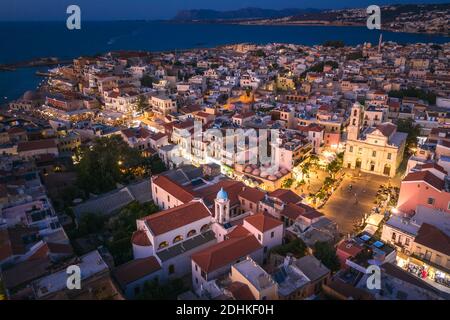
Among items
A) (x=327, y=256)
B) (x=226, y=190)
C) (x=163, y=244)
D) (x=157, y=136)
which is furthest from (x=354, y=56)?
(x=163, y=244)

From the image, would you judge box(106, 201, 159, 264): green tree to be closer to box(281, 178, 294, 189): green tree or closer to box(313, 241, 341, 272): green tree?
box(313, 241, 341, 272): green tree

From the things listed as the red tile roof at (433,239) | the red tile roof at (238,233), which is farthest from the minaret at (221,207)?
the red tile roof at (433,239)

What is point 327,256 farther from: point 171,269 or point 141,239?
point 141,239

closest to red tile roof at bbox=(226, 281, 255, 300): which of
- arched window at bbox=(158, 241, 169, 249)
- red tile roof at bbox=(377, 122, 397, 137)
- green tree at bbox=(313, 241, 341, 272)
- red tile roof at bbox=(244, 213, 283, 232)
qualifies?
red tile roof at bbox=(244, 213, 283, 232)

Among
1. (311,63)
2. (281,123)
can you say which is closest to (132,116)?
(281,123)

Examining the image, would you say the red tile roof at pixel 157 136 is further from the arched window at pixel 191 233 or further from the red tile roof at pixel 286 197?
the arched window at pixel 191 233

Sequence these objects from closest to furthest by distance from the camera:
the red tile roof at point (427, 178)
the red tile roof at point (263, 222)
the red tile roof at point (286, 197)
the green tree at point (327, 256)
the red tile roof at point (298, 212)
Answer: the green tree at point (327, 256)
the red tile roof at point (263, 222)
the red tile roof at point (298, 212)
the red tile roof at point (427, 178)
the red tile roof at point (286, 197)
